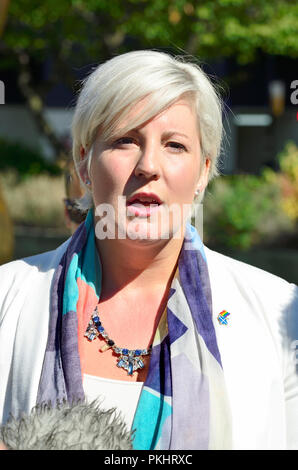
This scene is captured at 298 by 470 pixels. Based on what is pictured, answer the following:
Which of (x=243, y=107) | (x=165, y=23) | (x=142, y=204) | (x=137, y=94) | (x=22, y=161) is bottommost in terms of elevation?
(x=142, y=204)

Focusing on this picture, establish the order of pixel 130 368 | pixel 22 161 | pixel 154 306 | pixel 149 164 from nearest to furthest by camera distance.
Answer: pixel 149 164 → pixel 130 368 → pixel 154 306 → pixel 22 161

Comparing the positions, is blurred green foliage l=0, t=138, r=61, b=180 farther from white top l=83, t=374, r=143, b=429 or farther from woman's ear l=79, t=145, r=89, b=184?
white top l=83, t=374, r=143, b=429

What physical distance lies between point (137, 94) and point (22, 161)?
18.3 m

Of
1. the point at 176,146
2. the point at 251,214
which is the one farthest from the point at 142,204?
the point at 251,214

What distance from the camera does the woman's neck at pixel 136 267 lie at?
243cm

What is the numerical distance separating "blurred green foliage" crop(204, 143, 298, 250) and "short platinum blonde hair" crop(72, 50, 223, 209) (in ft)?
31.4

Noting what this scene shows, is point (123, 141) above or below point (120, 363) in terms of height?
above

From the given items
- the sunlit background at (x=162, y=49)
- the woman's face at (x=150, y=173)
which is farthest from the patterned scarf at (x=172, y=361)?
the sunlit background at (x=162, y=49)

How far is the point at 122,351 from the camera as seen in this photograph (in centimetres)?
230

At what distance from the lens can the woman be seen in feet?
7.05

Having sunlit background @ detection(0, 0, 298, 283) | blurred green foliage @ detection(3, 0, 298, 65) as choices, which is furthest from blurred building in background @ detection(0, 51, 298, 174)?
blurred green foliage @ detection(3, 0, 298, 65)

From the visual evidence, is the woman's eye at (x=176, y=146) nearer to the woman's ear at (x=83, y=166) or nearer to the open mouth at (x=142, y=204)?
the open mouth at (x=142, y=204)

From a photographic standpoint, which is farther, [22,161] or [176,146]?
[22,161]

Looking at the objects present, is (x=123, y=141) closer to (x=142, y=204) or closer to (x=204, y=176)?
(x=142, y=204)
